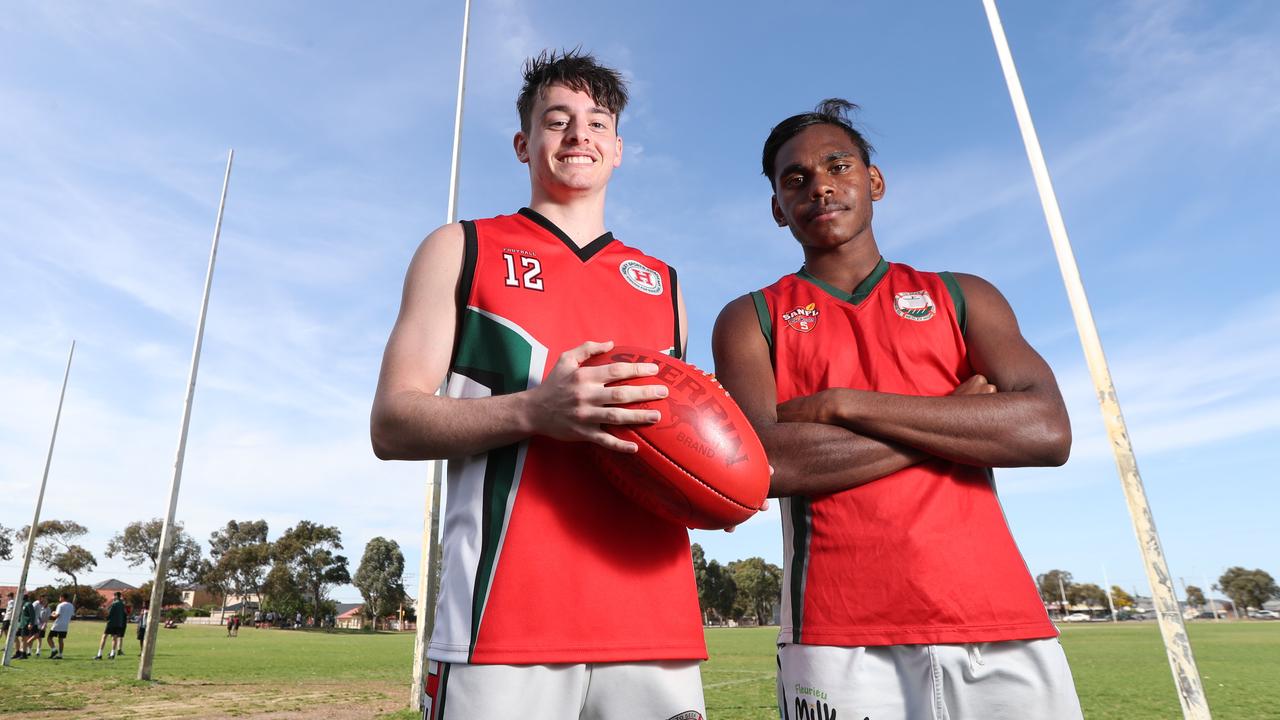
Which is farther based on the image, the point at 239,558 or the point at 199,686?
the point at 239,558

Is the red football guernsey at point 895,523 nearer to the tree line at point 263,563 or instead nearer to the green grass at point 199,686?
the green grass at point 199,686

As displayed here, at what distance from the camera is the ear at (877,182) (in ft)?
9.57

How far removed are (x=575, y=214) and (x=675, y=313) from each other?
0.44 meters

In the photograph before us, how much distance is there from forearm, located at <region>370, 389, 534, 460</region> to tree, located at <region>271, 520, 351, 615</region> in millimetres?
74299

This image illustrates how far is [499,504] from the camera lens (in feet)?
6.40

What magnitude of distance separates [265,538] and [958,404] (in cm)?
8374

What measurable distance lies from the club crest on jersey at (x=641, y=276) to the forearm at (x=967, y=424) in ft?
2.09

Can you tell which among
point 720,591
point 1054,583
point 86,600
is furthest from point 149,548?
point 1054,583

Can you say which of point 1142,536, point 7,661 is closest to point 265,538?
point 7,661

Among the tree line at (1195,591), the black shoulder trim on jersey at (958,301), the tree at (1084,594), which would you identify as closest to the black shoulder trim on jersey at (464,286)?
the black shoulder trim on jersey at (958,301)

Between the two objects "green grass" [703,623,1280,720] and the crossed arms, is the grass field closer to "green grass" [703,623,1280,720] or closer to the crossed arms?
"green grass" [703,623,1280,720]

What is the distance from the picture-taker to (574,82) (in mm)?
2574

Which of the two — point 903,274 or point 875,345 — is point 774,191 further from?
point 875,345

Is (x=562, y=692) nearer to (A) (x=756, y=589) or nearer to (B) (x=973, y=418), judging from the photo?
(B) (x=973, y=418)
